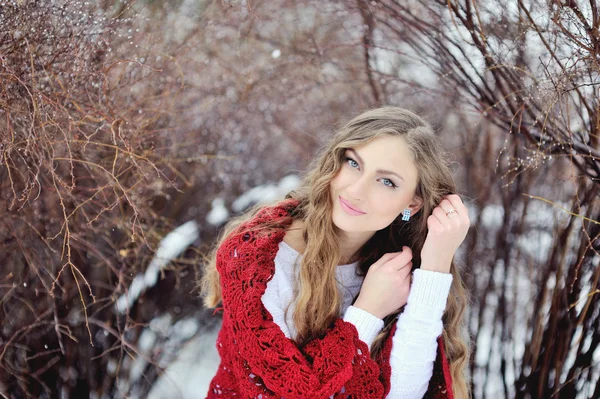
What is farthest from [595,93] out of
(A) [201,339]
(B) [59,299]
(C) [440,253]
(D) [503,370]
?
(A) [201,339]

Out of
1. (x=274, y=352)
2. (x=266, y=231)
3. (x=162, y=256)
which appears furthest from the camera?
(x=162, y=256)

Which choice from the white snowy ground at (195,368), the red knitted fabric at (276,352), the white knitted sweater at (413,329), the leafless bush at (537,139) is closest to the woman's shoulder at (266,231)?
the red knitted fabric at (276,352)

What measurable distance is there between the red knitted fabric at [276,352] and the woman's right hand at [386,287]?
0.09 metres

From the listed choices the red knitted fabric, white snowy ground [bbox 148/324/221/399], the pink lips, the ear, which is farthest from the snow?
the ear

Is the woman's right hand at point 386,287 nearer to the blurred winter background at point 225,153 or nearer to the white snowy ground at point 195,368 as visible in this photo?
the blurred winter background at point 225,153

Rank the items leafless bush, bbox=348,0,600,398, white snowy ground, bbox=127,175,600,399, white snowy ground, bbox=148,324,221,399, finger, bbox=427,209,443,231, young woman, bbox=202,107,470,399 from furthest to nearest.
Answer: white snowy ground, bbox=148,324,221,399 → white snowy ground, bbox=127,175,600,399 → finger, bbox=427,209,443,231 → young woman, bbox=202,107,470,399 → leafless bush, bbox=348,0,600,398

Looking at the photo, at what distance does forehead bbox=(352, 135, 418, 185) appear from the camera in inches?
64.6

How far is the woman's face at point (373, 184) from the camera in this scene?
164 centimetres

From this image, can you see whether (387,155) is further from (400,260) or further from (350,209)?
(400,260)

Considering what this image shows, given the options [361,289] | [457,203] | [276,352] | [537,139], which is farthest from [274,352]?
[537,139]

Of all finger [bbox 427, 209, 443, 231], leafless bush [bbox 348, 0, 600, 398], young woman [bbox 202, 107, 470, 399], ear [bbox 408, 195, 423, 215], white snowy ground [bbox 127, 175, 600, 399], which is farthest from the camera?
white snowy ground [bbox 127, 175, 600, 399]

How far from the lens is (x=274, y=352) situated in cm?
154

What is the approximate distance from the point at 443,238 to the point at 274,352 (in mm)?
591

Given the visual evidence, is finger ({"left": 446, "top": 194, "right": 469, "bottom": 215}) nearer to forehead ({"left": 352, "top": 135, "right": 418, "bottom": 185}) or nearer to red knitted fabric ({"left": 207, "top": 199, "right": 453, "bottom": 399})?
forehead ({"left": 352, "top": 135, "right": 418, "bottom": 185})
